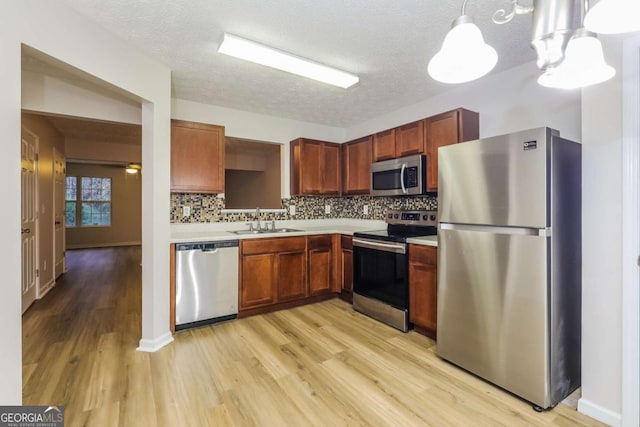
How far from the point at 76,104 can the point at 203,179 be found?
1.29 meters

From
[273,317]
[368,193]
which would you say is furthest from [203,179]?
[368,193]

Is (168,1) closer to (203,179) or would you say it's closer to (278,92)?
(278,92)

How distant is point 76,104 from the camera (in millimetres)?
2785

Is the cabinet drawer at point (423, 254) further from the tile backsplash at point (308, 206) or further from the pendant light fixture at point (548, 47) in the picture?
the pendant light fixture at point (548, 47)

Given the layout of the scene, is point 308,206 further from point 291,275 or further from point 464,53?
point 464,53

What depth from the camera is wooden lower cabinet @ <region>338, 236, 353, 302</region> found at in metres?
3.58

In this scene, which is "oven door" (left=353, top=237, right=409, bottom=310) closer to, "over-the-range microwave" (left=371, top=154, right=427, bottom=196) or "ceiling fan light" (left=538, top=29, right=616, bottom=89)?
"over-the-range microwave" (left=371, top=154, right=427, bottom=196)

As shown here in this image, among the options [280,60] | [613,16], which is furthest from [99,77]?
[613,16]

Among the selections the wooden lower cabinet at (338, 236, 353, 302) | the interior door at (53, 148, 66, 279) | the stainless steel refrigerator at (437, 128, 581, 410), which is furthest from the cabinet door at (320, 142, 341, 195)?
the interior door at (53, 148, 66, 279)

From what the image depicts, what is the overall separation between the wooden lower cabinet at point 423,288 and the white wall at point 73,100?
312 centimetres

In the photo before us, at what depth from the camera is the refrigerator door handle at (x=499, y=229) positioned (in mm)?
1721

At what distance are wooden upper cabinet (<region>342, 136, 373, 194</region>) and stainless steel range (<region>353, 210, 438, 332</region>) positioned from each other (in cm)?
56

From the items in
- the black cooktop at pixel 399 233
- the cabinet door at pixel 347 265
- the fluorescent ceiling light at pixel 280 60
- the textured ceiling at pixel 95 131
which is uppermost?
the textured ceiling at pixel 95 131

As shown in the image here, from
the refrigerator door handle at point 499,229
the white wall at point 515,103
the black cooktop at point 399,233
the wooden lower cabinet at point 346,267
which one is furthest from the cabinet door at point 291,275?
the white wall at point 515,103
